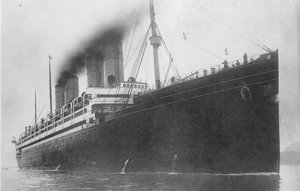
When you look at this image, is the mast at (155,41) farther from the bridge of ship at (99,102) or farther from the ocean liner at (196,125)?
the bridge of ship at (99,102)

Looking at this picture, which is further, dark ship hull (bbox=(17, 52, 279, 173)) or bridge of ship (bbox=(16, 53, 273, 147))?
bridge of ship (bbox=(16, 53, 273, 147))

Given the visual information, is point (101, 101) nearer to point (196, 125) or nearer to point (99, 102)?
point (99, 102)

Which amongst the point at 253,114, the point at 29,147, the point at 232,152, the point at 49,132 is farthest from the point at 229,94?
the point at 29,147

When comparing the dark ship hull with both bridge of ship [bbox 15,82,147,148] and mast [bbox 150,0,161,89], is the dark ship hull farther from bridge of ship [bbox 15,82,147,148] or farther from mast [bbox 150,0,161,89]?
bridge of ship [bbox 15,82,147,148]

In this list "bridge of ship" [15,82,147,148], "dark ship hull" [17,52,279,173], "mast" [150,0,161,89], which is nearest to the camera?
"dark ship hull" [17,52,279,173]

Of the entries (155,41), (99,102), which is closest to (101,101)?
(99,102)


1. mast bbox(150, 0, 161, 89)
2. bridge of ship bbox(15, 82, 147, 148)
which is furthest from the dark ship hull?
bridge of ship bbox(15, 82, 147, 148)

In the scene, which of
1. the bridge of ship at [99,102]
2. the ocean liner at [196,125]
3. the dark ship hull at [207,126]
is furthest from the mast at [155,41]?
the dark ship hull at [207,126]

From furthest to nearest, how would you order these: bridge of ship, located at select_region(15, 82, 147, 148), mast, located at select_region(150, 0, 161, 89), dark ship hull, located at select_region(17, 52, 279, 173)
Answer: bridge of ship, located at select_region(15, 82, 147, 148)
mast, located at select_region(150, 0, 161, 89)
dark ship hull, located at select_region(17, 52, 279, 173)
